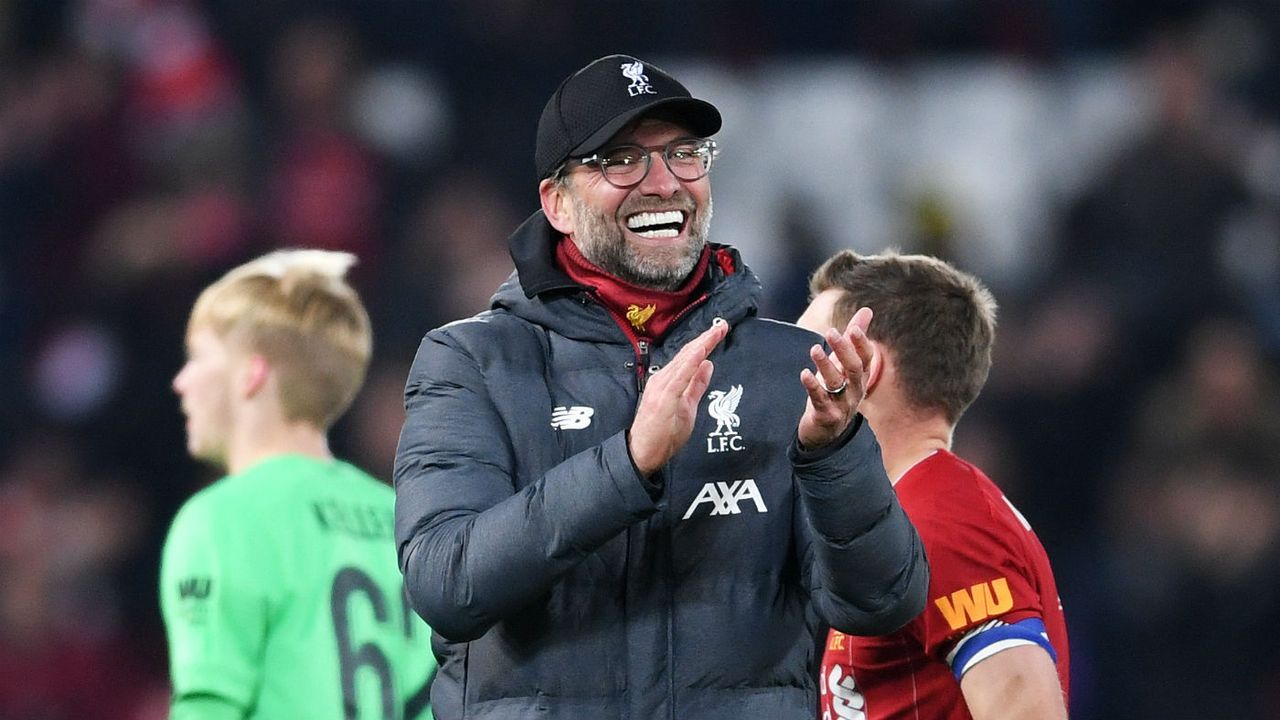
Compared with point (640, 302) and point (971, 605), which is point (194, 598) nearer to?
point (640, 302)

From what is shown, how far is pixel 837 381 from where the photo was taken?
8.80 ft

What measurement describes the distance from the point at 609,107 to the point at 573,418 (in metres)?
0.48

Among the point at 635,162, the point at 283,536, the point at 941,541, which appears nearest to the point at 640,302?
the point at 635,162

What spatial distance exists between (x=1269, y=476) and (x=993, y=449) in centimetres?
111

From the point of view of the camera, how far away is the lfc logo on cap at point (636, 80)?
9.75 ft

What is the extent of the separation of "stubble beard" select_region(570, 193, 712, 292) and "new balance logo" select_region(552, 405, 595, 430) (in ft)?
0.74

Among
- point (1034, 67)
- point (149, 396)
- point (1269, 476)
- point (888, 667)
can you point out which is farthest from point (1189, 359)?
point (888, 667)

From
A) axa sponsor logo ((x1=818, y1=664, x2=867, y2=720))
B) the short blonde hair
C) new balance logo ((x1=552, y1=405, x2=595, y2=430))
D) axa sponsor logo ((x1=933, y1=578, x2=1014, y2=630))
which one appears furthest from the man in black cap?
the short blonde hair

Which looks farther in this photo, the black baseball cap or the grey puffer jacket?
the black baseball cap

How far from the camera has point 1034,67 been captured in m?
9.35

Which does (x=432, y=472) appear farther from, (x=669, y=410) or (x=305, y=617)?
(x=305, y=617)

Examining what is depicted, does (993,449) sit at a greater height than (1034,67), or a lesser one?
lesser

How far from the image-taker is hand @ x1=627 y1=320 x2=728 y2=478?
8.75 feet

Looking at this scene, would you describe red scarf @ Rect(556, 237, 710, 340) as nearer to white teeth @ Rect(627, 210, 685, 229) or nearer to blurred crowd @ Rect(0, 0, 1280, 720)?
white teeth @ Rect(627, 210, 685, 229)
